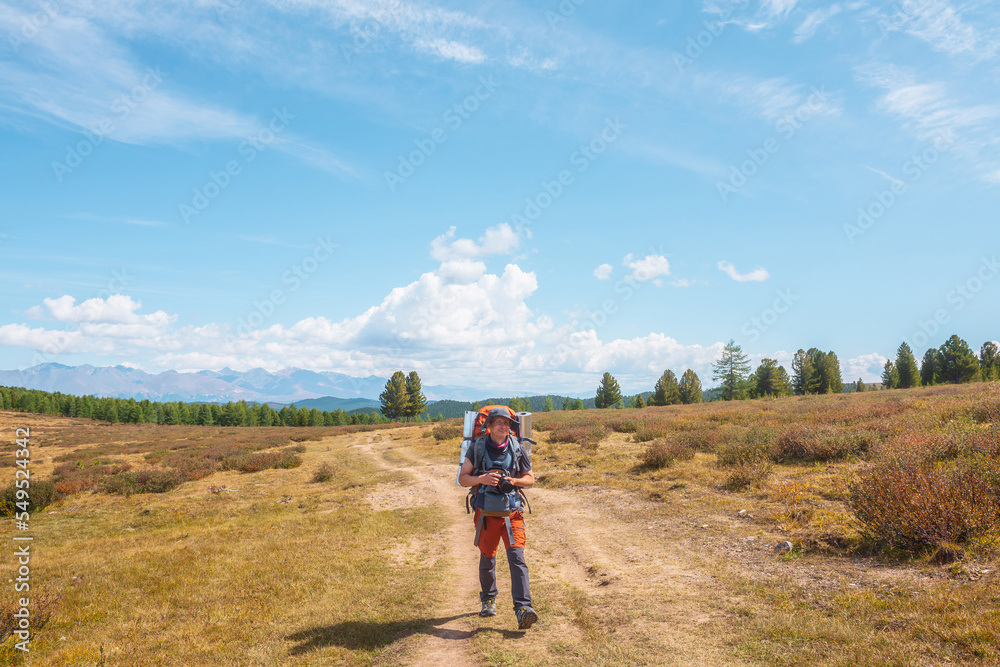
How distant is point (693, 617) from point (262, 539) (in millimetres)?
11133

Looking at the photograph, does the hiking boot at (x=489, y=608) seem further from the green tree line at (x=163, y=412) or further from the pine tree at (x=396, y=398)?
the green tree line at (x=163, y=412)

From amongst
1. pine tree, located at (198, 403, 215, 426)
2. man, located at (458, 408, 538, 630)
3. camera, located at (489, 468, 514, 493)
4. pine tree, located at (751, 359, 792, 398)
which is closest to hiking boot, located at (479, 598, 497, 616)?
man, located at (458, 408, 538, 630)

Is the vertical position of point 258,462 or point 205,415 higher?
point 258,462

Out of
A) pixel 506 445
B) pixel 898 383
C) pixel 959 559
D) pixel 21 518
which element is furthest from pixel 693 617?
pixel 898 383

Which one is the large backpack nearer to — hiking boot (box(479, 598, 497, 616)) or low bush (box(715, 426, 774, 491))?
hiking boot (box(479, 598, 497, 616))

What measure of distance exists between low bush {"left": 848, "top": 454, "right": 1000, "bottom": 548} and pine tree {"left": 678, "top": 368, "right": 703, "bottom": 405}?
80888 mm

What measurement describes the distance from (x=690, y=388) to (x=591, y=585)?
8379 centimetres

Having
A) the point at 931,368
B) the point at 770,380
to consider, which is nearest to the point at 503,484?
the point at 770,380

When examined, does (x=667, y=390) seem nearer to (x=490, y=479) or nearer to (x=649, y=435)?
(x=649, y=435)

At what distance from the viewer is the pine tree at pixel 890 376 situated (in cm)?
7956

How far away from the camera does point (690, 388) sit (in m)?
85.3

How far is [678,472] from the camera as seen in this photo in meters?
16.1

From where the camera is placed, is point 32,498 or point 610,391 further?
point 610,391

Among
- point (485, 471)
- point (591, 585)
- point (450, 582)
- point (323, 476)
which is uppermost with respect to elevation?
point (485, 471)
